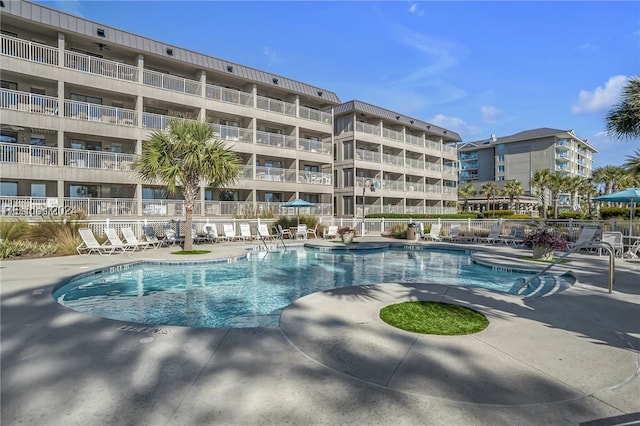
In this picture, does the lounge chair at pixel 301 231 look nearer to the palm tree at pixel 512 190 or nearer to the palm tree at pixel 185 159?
the palm tree at pixel 185 159

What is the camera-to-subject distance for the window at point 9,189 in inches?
766

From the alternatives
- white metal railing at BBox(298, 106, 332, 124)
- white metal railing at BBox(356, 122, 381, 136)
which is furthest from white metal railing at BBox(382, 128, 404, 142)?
white metal railing at BBox(298, 106, 332, 124)

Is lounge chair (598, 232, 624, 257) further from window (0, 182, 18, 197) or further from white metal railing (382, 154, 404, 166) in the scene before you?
window (0, 182, 18, 197)

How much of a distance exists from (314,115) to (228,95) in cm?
796

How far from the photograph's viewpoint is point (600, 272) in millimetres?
10188

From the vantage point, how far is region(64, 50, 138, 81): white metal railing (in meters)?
20.1

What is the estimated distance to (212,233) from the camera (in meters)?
20.0

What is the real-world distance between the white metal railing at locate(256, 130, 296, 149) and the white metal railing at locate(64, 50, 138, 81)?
30.4 feet

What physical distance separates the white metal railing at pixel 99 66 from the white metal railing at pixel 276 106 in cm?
909

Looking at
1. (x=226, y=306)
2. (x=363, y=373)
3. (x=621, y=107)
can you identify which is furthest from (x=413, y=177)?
(x=363, y=373)

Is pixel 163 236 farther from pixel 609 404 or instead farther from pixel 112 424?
pixel 609 404

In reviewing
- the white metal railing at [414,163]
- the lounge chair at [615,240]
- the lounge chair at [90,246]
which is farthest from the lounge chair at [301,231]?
the white metal railing at [414,163]

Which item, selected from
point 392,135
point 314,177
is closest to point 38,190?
point 314,177

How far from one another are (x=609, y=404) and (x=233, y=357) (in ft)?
12.5
